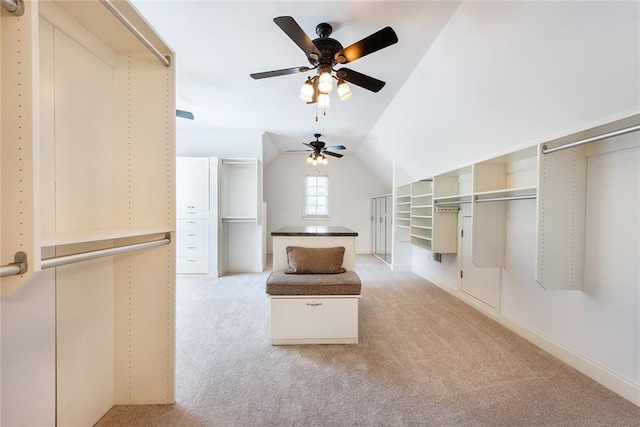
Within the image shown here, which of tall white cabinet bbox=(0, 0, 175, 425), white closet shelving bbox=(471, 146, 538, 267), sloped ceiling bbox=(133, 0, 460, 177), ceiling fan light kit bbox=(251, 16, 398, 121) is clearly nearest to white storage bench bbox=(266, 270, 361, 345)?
tall white cabinet bbox=(0, 0, 175, 425)

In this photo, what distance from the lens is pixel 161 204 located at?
1577 millimetres

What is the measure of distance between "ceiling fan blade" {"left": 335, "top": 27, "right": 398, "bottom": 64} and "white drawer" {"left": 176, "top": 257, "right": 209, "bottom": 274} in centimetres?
396

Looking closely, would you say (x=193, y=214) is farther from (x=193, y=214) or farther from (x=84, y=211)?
(x=84, y=211)

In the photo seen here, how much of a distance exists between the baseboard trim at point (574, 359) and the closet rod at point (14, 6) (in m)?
3.39

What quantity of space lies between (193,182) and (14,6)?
3935 millimetres

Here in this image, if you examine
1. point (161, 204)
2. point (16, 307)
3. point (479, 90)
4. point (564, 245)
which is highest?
point (479, 90)

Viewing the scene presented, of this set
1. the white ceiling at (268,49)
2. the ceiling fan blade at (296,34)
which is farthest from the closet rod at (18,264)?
the white ceiling at (268,49)

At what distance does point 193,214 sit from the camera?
4.55m

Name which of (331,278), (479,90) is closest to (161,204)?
(331,278)

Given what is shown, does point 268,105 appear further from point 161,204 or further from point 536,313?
point 536,313

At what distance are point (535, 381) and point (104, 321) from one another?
2.80 m

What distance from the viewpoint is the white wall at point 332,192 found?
23.2 feet

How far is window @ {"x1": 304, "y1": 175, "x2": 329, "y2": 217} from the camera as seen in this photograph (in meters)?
7.17

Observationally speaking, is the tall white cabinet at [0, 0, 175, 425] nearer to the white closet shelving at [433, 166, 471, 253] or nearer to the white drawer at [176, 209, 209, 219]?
the white drawer at [176, 209, 209, 219]
